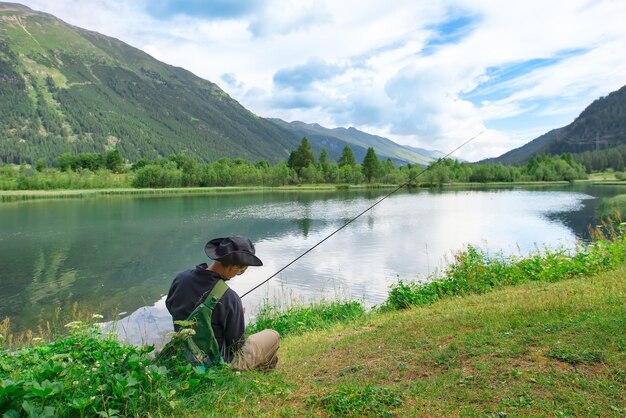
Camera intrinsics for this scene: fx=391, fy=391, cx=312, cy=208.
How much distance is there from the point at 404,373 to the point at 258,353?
177 centimetres

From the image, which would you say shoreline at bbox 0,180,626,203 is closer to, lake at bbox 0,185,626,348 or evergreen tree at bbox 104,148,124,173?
evergreen tree at bbox 104,148,124,173

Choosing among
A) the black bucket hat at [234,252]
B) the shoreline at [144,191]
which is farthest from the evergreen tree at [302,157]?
the black bucket hat at [234,252]

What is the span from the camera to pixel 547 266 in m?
10.2

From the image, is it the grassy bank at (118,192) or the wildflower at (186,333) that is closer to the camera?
the wildflower at (186,333)

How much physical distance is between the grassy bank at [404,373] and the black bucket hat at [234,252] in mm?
1166

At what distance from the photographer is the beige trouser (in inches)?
182

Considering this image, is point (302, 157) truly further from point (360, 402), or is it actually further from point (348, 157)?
point (360, 402)

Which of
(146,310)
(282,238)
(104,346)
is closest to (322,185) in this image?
(282,238)

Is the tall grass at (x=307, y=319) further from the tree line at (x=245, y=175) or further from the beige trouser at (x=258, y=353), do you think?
the tree line at (x=245, y=175)

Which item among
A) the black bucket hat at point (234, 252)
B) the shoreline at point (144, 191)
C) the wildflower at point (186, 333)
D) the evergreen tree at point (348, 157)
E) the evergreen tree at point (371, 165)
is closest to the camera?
the wildflower at point (186, 333)

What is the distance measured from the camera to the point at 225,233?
110 feet

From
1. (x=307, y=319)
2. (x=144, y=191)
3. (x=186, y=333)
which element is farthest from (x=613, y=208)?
(x=144, y=191)

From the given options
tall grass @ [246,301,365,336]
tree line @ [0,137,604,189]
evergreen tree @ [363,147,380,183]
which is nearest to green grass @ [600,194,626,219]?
tall grass @ [246,301,365,336]

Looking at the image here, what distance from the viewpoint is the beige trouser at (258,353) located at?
4629 millimetres
